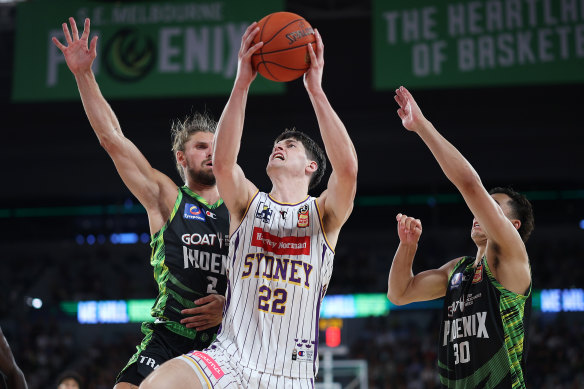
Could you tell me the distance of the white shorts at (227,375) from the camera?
12.0ft

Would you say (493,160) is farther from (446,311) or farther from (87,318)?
(446,311)

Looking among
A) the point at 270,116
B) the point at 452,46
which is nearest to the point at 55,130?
the point at 270,116

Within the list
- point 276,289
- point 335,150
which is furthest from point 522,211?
point 276,289

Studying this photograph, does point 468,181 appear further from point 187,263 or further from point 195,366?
point 195,366

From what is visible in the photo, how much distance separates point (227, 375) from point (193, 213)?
4.67 feet

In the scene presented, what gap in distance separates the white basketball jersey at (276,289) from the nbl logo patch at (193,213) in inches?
28.6

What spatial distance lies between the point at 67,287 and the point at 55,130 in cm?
527

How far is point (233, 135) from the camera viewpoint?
13.0 ft

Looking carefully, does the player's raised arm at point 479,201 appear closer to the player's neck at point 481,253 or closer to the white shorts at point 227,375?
the player's neck at point 481,253

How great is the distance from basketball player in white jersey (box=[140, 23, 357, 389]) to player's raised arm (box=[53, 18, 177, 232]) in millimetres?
880

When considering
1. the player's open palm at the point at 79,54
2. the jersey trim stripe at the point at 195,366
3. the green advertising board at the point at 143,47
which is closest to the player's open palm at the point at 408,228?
the jersey trim stripe at the point at 195,366

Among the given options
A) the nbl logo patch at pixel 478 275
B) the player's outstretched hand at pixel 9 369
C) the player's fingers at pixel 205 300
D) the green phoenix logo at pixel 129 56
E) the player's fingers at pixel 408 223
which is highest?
the green phoenix logo at pixel 129 56

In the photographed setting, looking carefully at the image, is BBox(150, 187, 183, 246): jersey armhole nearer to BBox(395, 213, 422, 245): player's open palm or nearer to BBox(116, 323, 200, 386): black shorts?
BBox(116, 323, 200, 386): black shorts

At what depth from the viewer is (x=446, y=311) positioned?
15.9 ft
